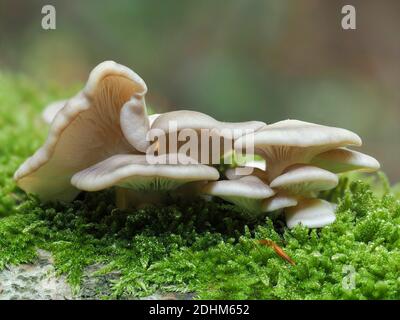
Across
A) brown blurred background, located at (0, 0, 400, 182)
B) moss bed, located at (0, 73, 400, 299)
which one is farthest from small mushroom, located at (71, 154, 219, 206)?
brown blurred background, located at (0, 0, 400, 182)

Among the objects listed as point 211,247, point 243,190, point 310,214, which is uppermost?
point 243,190

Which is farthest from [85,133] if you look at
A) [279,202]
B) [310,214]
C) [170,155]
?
[310,214]

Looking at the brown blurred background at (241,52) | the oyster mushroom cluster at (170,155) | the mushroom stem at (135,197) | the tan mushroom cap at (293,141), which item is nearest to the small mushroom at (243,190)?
the oyster mushroom cluster at (170,155)

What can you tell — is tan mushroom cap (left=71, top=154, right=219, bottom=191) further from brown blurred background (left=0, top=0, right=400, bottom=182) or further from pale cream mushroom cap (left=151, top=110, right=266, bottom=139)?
brown blurred background (left=0, top=0, right=400, bottom=182)

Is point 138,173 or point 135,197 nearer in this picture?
point 138,173

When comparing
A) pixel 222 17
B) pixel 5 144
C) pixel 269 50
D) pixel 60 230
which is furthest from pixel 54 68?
pixel 60 230

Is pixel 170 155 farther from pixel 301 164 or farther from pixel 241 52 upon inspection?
pixel 241 52

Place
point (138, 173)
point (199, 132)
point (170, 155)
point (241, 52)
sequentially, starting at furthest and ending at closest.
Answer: point (241, 52), point (199, 132), point (170, 155), point (138, 173)
